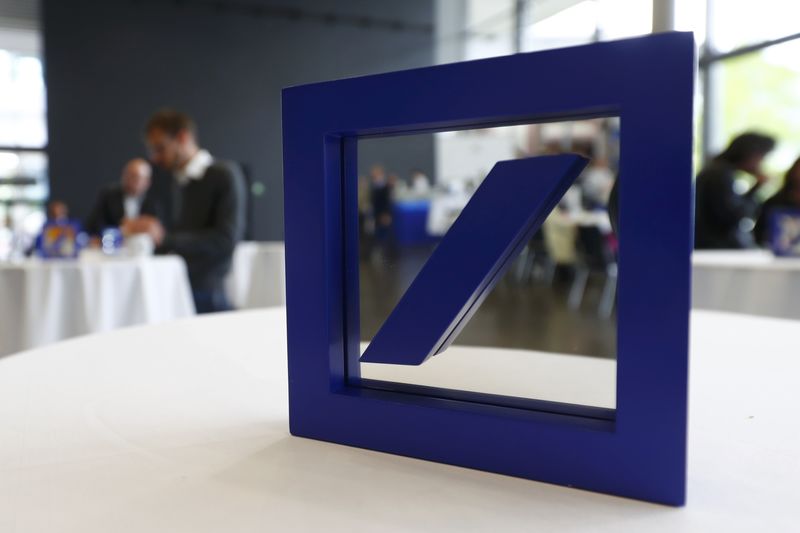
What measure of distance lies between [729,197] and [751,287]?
4.44ft

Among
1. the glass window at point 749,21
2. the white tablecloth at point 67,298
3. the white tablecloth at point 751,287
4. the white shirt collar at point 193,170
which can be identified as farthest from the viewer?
the glass window at point 749,21

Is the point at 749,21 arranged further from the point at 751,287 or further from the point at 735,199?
the point at 751,287

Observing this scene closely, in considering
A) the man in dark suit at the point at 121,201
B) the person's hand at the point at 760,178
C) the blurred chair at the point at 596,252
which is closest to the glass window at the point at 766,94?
the blurred chair at the point at 596,252

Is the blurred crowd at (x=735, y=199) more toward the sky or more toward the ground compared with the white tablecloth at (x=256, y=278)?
more toward the sky

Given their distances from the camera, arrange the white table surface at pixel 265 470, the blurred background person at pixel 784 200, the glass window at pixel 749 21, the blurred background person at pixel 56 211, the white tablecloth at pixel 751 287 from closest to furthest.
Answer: the white table surface at pixel 265 470
the white tablecloth at pixel 751 287
the blurred background person at pixel 784 200
the glass window at pixel 749 21
the blurred background person at pixel 56 211

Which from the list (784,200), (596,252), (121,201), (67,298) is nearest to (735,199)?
(784,200)

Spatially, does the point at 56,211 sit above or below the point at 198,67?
below

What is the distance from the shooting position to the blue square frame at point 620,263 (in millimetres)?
423

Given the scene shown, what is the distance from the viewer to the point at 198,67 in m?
9.33

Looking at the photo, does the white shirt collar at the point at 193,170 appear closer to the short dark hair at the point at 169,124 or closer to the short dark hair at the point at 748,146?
the short dark hair at the point at 169,124

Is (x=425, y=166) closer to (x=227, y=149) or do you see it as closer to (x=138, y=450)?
(x=227, y=149)

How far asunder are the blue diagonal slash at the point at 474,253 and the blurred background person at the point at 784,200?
10.9ft

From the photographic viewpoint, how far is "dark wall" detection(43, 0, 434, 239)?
28.3ft

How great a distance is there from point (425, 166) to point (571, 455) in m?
10.6
